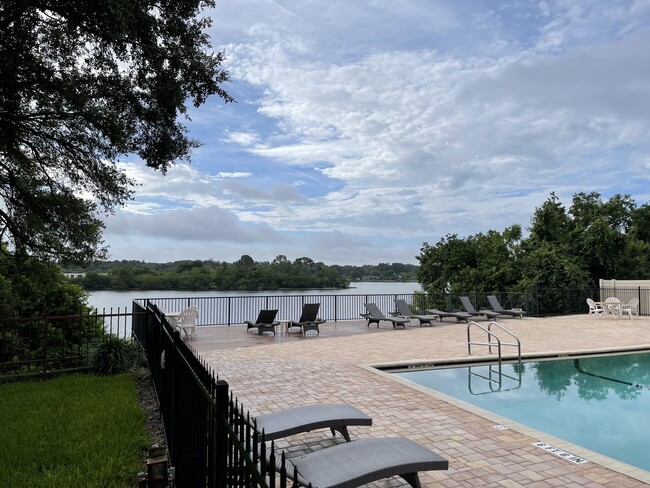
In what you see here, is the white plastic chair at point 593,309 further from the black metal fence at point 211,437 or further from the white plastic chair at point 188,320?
the black metal fence at point 211,437

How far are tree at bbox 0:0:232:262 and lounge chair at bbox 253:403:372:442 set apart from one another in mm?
5725

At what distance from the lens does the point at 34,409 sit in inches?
251

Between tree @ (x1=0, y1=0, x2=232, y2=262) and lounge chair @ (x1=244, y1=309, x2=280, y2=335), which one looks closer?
tree @ (x1=0, y1=0, x2=232, y2=262)

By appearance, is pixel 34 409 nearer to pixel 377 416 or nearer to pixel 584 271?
pixel 377 416

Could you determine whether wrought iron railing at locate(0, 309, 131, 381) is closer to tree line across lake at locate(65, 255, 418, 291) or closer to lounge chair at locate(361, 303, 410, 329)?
tree line across lake at locate(65, 255, 418, 291)

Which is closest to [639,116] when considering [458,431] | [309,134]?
[309,134]

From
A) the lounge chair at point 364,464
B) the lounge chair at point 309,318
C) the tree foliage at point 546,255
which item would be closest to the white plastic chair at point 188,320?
the lounge chair at point 309,318

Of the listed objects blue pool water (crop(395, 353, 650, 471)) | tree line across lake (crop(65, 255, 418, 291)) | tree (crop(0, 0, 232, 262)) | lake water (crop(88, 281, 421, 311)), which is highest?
tree (crop(0, 0, 232, 262))

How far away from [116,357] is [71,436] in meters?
4.04

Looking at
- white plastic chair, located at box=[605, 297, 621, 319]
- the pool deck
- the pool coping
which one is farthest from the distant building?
white plastic chair, located at box=[605, 297, 621, 319]

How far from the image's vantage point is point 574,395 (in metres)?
8.23

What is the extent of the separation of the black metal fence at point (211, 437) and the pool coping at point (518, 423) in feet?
10.7

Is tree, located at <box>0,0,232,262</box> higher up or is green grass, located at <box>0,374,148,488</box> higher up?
tree, located at <box>0,0,232,262</box>

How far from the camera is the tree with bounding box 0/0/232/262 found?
23.8ft
